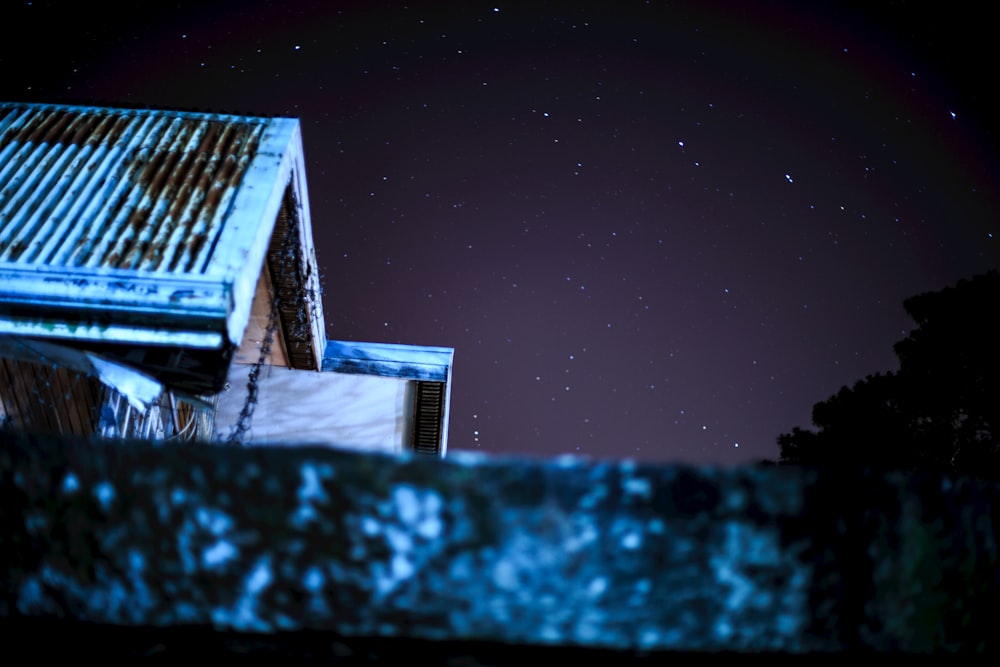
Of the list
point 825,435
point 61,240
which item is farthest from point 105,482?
point 825,435

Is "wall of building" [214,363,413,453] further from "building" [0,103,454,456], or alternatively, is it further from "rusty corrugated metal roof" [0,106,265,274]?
"rusty corrugated metal roof" [0,106,265,274]

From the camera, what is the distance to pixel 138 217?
4914 millimetres

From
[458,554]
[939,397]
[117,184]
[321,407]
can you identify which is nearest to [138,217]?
[117,184]

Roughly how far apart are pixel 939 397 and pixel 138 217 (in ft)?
49.9

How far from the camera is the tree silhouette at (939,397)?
1245cm

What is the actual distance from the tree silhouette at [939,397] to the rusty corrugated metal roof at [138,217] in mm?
12230

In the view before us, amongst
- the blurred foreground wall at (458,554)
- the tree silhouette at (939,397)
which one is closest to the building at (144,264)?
the blurred foreground wall at (458,554)

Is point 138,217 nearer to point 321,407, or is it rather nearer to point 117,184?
point 117,184

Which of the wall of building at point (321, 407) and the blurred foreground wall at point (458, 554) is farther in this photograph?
the wall of building at point (321, 407)

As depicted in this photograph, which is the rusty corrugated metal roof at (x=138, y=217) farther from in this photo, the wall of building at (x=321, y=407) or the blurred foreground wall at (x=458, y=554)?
the blurred foreground wall at (x=458, y=554)

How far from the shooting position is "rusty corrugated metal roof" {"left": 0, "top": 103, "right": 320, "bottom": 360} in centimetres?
421

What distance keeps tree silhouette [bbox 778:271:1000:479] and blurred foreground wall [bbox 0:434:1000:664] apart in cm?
1347

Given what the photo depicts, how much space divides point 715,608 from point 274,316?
303 inches

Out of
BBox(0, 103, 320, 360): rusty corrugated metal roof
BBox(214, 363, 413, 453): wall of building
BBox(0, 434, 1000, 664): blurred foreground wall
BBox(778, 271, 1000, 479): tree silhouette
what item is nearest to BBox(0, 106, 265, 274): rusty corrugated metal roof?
BBox(0, 103, 320, 360): rusty corrugated metal roof
